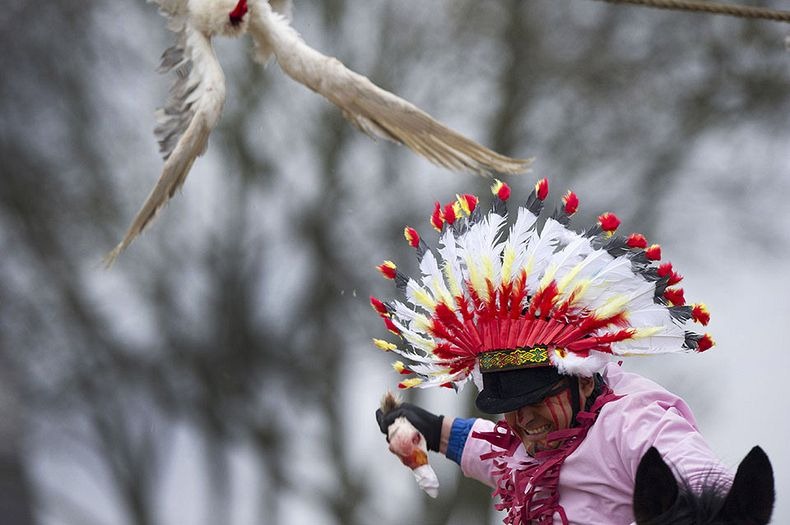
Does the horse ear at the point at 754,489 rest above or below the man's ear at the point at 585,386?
below

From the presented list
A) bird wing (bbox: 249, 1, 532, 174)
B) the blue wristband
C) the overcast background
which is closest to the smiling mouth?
the blue wristband

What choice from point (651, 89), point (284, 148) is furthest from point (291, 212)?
point (651, 89)

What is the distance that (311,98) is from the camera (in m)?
12.4

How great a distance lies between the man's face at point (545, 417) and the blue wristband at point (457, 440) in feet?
1.30

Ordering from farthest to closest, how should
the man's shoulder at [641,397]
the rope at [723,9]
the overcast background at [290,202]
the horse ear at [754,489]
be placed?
the overcast background at [290,202], the rope at [723,9], the man's shoulder at [641,397], the horse ear at [754,489]

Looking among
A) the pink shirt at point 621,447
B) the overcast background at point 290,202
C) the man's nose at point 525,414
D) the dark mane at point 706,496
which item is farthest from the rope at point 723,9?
the overcast background at point 290,202

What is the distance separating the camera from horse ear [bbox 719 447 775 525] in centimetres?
292

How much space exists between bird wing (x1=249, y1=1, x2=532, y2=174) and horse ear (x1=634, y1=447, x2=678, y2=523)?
1.37 meters

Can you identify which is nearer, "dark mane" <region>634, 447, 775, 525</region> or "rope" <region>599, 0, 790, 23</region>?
"dark mane" <region>634, 447, 775, 525</region>

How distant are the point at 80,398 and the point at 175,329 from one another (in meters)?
1.04

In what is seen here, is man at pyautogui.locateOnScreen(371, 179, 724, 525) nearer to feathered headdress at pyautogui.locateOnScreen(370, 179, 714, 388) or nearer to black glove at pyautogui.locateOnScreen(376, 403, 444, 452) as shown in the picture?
feathered headdress at pyautogui.locateOnScreen(370, 179, 714, 388)

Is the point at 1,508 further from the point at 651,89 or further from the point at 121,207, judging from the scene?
the point at 651,89

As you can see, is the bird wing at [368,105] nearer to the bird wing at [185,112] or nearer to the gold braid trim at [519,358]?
the bird wing at [185,112]

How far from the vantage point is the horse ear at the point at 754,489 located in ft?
9.58
